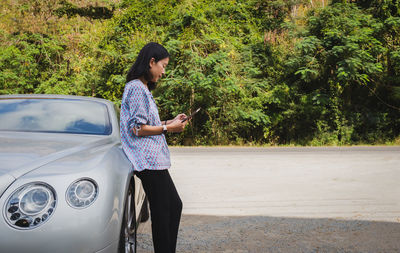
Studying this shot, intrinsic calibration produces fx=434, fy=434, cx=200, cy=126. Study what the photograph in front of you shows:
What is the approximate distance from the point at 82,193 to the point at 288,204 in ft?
13.9

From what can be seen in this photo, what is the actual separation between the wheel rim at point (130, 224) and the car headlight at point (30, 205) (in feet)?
2.33

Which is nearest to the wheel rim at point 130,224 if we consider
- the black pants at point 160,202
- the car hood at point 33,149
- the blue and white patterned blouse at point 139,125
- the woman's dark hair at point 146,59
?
the black pants at point 160,202

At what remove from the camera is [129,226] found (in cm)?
318

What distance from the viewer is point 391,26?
15305 millimetres

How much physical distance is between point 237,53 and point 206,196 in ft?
32.1

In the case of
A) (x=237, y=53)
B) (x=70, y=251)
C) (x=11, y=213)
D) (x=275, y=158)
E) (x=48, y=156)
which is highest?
(x=237, y=53)

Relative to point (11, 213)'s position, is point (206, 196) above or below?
below

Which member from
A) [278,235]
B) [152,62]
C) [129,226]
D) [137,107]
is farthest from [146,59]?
[278,235]

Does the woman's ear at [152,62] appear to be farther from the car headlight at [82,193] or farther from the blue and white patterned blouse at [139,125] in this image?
the car headlight at [82,193]

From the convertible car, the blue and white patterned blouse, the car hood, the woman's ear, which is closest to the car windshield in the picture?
the car hood

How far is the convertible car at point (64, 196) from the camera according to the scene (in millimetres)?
2256

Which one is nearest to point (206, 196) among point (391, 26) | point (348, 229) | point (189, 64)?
point (348, 229)

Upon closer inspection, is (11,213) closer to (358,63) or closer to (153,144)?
(153,144)

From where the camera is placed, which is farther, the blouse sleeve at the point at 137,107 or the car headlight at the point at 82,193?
the blouse sleeve at the point at 137,107
